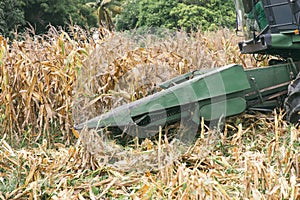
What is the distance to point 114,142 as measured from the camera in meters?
4.27

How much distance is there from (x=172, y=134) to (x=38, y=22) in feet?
62.1

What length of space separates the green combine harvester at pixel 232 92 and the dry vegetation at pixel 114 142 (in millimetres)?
160

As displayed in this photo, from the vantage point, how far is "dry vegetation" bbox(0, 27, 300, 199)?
127 inches

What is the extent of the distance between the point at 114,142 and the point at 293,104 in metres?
1.65

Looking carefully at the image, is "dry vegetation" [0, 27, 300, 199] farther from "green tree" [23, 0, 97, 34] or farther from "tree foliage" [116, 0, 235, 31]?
"green tree" [23, 0, 97, 34]

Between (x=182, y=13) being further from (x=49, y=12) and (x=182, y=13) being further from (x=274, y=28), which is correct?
(x=274, y=28)

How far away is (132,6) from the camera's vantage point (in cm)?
2180

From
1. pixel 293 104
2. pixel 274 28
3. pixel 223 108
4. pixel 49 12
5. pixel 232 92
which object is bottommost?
pixel 293 104

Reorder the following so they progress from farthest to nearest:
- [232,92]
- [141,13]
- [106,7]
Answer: [106,7], [141,13], [232,92]

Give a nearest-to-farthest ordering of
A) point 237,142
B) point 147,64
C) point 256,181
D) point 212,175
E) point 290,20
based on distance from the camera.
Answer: point 256,181
point 212,175
point 237,142
point 290,20
point 147,64

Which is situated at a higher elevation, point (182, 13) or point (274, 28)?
point (274, 28)

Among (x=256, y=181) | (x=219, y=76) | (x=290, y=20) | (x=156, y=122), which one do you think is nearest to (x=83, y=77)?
(x=156, y=122)

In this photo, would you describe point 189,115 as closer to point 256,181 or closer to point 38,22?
point 256,181

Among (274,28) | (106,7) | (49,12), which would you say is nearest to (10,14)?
(49,12)
